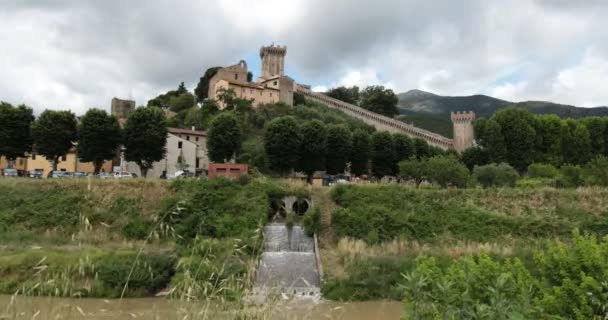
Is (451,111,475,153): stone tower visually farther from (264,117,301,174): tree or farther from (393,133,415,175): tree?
(264,117,301,174): tree

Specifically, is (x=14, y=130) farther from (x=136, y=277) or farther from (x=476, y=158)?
(x=476, y=158)

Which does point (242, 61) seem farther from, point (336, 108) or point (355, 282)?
point (355, 282)

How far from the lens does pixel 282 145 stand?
165 feet

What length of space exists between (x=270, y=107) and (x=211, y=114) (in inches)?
430

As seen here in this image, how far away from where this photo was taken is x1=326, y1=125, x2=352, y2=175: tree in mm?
53312

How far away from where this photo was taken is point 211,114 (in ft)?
255

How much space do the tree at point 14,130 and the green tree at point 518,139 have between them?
55086 millimetres

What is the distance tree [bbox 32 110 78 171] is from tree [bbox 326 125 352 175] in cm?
2526

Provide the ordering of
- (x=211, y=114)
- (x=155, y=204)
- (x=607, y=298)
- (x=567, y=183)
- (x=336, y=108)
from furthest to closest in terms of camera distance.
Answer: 1. (x=336, y=108)
2. (x=211, y=114)
3. (x=567, y=183)
4. (x=155, y=204)
5. (x=607, y=298)

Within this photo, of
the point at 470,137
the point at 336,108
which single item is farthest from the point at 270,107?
the point at 470,137

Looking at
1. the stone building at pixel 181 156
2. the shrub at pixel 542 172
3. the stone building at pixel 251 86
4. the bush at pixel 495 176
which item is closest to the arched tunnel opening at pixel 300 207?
the bush at pixel 495 176

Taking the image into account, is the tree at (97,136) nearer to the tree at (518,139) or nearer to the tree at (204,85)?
the tree at (518,139)

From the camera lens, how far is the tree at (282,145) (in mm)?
50406

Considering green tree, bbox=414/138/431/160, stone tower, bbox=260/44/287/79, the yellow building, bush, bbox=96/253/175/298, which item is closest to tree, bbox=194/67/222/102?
stone tower, bbox=260/44/287/79
